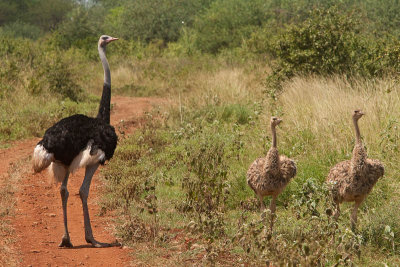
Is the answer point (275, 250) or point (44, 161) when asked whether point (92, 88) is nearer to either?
point (44, 161)

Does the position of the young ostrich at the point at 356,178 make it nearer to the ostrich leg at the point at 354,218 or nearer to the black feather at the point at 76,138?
the ostrich leg at the point at 354,218

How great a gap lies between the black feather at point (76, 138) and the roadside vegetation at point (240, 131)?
69cm

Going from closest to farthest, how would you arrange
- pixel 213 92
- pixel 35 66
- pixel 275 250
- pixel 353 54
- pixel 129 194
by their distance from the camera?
pixel 275 250, pixel 129 194, pixel 353 54, pixel 213 92, pixel 35 66

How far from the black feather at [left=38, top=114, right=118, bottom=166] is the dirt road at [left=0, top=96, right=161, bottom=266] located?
820mm

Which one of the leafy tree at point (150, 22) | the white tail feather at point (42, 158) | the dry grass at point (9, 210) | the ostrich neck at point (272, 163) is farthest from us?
the leafy tree at point (150, 22)

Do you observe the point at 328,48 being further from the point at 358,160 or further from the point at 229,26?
the point at 229,26

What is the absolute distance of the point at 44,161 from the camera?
17.8ft

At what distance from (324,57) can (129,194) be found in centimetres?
631

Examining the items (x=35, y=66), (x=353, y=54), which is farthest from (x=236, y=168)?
(x=35, y=66)

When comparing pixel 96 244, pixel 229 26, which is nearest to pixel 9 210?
pixel 96 244

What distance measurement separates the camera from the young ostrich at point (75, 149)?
5461 mm

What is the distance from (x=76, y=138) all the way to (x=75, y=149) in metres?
0.10

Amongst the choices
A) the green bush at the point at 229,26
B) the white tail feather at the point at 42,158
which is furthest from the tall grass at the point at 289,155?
the green bush at the point at 229,26

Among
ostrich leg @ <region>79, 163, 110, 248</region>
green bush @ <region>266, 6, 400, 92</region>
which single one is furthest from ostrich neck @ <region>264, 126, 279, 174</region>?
green bush @ <region>266, 6, 400, 92</region>
